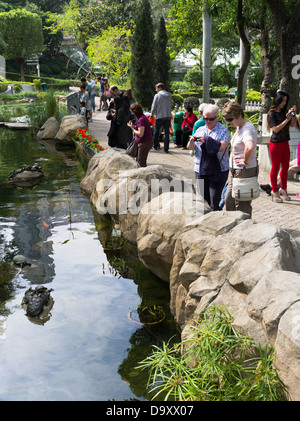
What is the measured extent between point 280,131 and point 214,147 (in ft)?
7.42

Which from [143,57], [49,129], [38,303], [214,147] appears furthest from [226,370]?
[143,57]

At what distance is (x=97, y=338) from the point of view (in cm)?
541

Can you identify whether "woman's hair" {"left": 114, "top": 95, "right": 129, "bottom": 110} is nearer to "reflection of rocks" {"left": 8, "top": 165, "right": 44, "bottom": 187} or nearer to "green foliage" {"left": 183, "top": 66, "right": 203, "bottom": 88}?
"reflection of rocks" {"left": 8, "top": 165, "right": 44, "bottom": 187}

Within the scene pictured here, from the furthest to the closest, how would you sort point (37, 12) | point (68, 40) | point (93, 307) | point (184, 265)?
1. point (68, 40)
2. point (37, 12)
3. point (93, 307)
4. point (184, 265)

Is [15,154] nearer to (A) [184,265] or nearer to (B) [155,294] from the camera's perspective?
(B) [155,294]

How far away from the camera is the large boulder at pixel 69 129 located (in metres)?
17.0

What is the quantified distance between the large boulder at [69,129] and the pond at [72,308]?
6.64m

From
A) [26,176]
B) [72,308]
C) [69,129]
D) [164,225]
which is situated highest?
[69,129]

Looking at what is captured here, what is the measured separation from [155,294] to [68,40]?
65.0m

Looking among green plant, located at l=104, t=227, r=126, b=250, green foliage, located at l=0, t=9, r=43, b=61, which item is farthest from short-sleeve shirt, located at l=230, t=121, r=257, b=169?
green foliage, located at l=0, t=9, r=43, b=61

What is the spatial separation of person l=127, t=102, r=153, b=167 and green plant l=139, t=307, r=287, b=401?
607 cm

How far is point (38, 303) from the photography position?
5.94m

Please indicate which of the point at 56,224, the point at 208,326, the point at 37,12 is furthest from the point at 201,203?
the point at 37,12

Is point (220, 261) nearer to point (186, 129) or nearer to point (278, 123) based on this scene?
point (278, 123)
